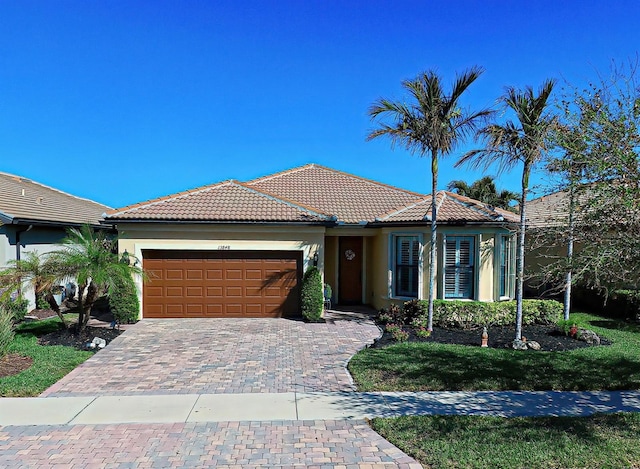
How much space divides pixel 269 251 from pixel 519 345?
7.96 metres

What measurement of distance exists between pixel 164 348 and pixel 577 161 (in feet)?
30.2

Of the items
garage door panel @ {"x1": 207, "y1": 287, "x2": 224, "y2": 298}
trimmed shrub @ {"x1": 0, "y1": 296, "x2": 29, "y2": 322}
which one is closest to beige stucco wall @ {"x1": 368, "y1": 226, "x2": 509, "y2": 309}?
garage door panel @ {"x1": 207, "y1": 287, "x2": 224, "y2": 298}

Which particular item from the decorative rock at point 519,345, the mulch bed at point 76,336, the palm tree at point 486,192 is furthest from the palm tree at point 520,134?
the palm tree at point 486,192

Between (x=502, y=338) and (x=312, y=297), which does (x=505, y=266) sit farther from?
(x=312, y=297)

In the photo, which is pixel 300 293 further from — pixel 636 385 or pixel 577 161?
pixel 577 161

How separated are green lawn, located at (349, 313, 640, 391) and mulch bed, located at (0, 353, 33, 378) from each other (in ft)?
21.1

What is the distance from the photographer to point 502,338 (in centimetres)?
1123

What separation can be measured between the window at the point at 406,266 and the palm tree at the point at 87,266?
808 cm

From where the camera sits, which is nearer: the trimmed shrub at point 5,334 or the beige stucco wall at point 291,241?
the trimmed shrub at point 5,334

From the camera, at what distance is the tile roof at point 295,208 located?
13703 millimetres

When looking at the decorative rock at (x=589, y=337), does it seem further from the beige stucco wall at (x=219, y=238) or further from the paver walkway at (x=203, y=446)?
the paver walkway at (x=203, y=446)

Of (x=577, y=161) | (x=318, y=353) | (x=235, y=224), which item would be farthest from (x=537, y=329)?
(x=235, y=224)

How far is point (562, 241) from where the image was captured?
19.6 feet

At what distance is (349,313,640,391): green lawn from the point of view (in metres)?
7.55
